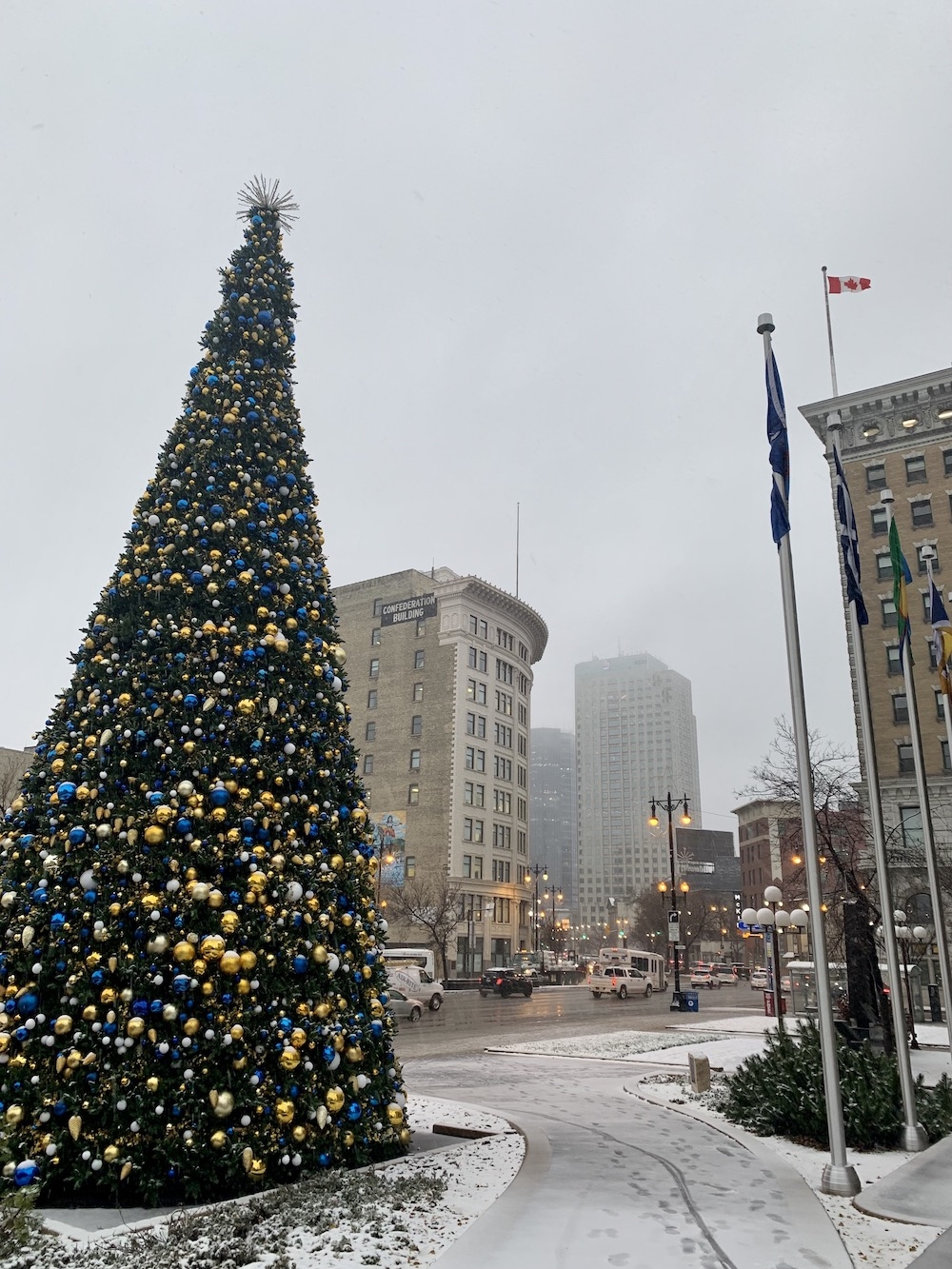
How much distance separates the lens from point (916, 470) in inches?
2013

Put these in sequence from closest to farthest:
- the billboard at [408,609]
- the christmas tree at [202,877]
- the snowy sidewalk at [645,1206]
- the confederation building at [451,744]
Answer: the snowy sidewalk at [645,1206] → the christmas tree at [202,877] → the confederation building at [451,744] → the billboard at [408,609]

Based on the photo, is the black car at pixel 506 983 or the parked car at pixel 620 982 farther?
the black car at pixel 506 983

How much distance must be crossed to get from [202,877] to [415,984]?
3297 cm

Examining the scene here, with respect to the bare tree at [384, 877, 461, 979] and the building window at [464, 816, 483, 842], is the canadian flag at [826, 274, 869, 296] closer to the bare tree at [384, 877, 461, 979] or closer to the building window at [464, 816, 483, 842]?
the bare tree at [384, 877, 461, 979]

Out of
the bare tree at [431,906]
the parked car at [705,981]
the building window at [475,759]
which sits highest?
the building window at [475,759]

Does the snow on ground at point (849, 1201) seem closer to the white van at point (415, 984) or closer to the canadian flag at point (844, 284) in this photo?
the white van at point (415, 984)

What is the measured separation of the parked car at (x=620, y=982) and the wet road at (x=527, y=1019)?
0.69 meters

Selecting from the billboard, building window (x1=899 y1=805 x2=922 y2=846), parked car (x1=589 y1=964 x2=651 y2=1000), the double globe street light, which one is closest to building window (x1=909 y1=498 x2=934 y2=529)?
building window (x1=899 y1=805 x2=922 y2=846)

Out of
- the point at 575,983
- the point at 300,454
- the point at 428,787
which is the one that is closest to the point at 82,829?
the point at 300,454

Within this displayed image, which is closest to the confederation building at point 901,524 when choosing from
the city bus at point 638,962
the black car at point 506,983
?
the city bus at point 638,962

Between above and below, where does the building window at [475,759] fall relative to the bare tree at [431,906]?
above

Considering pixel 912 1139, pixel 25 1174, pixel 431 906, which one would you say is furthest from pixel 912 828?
pixel 25 1174

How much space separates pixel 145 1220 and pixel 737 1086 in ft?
26.5

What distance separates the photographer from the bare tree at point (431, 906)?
67.1 m
